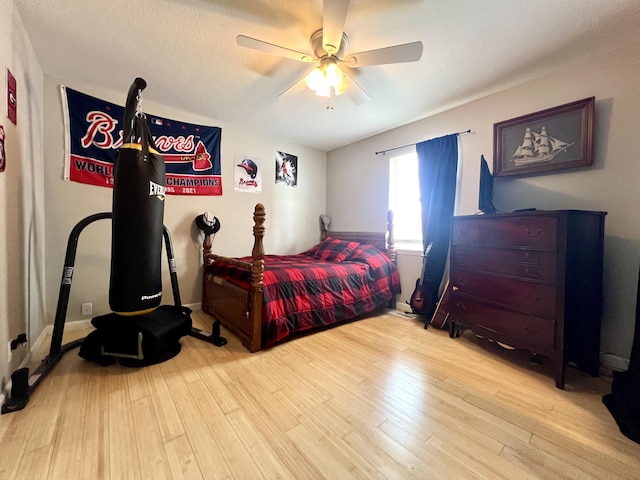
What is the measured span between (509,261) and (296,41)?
7.55 ft

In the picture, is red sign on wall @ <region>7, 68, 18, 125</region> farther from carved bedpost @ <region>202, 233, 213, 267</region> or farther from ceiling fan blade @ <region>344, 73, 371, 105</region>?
ceiling fan blade @ <region>344, 73, 371, 105</region>

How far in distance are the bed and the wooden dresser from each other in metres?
1.22

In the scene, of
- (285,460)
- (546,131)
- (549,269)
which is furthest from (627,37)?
(285,460)

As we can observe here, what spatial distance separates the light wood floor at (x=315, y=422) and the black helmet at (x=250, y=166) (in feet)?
7.92

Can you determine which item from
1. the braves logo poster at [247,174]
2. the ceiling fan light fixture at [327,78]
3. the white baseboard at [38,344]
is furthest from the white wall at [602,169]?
the white baseboard at [38,344]

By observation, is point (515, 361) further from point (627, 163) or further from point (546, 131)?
point (546, 131)

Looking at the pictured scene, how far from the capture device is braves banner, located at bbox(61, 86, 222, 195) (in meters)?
2.37

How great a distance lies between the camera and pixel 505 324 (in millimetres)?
1917

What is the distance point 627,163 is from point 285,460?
2.90m

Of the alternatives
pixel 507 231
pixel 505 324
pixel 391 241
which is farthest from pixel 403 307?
pixel 507 231

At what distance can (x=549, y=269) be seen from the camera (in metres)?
1.69

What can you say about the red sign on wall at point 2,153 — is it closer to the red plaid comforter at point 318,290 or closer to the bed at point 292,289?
the bed at point 292,289

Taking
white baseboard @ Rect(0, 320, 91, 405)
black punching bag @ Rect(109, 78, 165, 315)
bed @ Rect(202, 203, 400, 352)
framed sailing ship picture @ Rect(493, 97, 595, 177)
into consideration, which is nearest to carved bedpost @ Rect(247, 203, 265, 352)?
bed @ Rect(202, 203, 400, 352)

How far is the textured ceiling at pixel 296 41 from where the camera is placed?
1563mm
